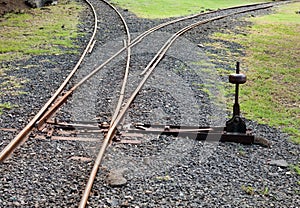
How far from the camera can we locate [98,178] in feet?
19.8

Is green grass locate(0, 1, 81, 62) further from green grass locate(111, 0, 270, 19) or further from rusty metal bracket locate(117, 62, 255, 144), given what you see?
rusty metal bracket locate(117, 62, 255, 144)

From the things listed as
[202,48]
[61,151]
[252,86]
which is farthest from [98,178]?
[202,48]

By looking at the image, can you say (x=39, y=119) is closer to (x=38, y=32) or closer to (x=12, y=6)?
(x=38, y=32)

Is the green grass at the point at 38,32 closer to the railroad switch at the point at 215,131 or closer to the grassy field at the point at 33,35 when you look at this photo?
the grassy field at the point at 33,35

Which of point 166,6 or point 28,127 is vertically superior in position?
point 166,6

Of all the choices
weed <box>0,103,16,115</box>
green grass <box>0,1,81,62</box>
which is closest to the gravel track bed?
weed <box>0,103,16,115</box>

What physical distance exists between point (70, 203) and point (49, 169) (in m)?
0.93

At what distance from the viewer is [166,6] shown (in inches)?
1070

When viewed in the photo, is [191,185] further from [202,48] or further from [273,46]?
[273,46]

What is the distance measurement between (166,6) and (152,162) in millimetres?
21497

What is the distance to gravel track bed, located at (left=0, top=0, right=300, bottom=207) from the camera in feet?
18.7

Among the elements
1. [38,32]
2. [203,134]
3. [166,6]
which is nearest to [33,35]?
[38,32]

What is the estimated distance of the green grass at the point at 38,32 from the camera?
1383 cm

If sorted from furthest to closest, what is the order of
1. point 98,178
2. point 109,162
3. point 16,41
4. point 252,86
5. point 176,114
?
point 16,41
point 252,86
point 176,114
point 109,162
point 98,178
